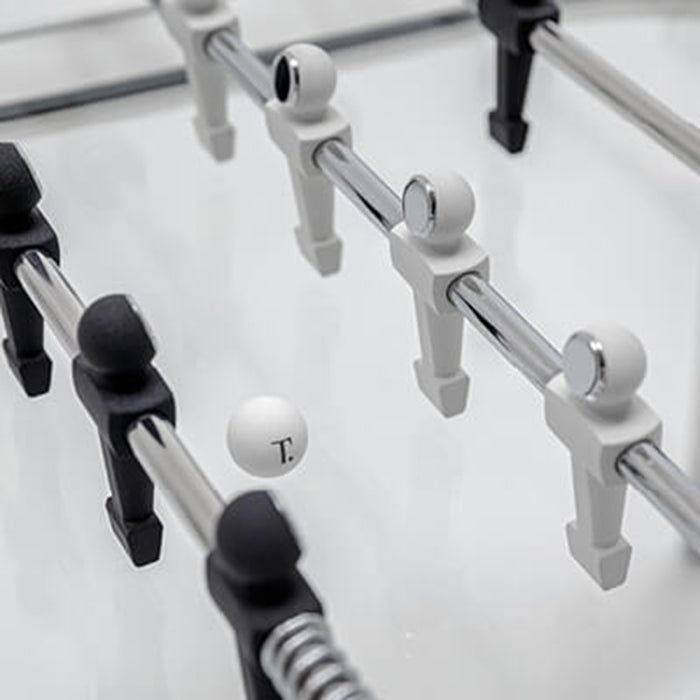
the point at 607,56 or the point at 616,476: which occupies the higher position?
the point at 616,476

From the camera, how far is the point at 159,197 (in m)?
1.03

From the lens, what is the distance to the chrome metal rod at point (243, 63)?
910 millimetres

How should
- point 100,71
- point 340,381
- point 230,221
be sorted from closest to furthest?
point 340,381 → point 230,221 → point 100,71

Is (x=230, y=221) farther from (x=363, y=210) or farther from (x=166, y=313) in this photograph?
(x=363, y=210)

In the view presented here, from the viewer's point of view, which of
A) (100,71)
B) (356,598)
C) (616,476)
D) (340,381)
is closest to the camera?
(616,476)

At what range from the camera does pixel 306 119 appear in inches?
34.0

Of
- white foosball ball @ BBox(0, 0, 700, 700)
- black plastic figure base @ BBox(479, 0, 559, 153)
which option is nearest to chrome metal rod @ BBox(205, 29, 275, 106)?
white foosball ball @ BBox(0, 0, 700, 700)

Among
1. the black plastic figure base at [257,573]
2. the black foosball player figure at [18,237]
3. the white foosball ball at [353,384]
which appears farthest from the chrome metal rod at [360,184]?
the black plastic figure base at [257,573]

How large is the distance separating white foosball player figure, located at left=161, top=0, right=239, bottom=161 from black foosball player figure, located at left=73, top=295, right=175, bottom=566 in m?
0.34

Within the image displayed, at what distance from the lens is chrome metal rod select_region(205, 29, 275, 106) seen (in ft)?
2.99

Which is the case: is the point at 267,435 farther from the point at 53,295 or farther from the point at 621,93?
the point at 621,93

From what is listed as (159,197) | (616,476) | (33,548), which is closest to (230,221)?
(159,197)

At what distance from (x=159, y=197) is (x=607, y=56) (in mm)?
327

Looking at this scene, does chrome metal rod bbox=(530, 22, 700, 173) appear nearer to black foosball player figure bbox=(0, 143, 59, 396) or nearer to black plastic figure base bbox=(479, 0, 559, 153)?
black plastic figure base bbox=(479, 0, 559, 153)
